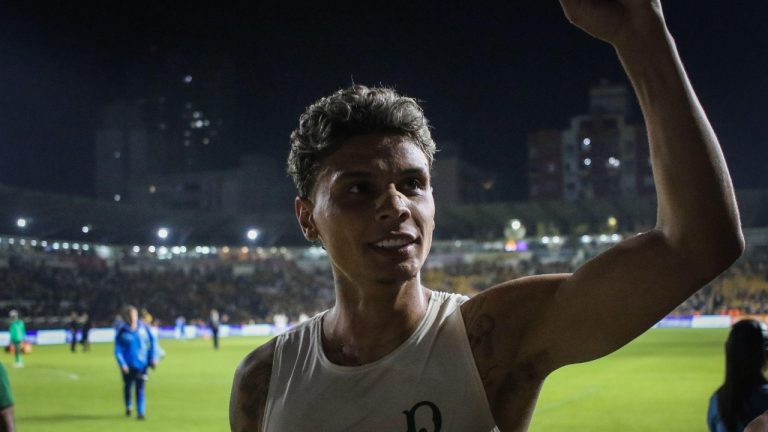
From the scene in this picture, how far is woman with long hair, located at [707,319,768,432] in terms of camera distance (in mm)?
5051

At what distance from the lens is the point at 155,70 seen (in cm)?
13262

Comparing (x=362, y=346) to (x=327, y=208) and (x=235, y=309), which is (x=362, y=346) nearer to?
(x=327, y=208)

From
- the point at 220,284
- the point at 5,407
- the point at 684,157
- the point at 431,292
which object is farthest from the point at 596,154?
the point at 684,157

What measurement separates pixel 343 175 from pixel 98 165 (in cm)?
10670

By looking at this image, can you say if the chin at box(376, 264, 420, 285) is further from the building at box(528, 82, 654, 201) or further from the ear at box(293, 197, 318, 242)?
the building at box(528, 82, 654, 201)

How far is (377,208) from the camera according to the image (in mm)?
2186

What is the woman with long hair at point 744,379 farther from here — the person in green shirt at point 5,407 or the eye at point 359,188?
the person in green shirt at point 5,407

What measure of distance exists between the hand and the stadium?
1359 cm

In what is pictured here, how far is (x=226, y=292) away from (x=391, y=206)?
62410 mm

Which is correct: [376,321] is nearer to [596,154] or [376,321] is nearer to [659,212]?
[659,212]

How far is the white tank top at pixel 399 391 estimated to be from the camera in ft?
6.80

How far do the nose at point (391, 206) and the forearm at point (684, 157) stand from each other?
0.71 m

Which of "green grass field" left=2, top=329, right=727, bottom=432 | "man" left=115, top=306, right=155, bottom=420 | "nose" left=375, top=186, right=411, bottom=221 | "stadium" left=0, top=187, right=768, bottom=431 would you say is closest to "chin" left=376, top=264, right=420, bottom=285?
"nose" left=375, top=186, right=411, bottom=221

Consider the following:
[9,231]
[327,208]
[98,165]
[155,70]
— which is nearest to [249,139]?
[98,165]
